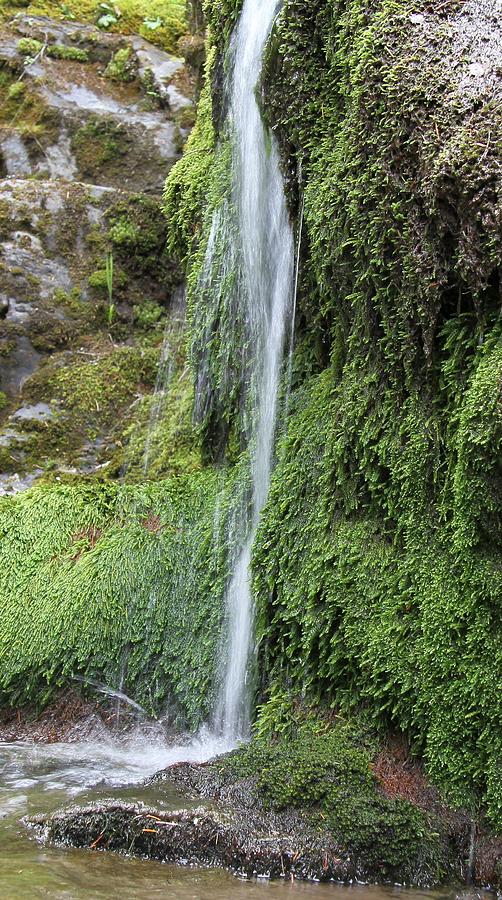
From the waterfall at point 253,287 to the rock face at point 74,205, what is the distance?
2.12 metres

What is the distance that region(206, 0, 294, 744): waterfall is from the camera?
4.89 m

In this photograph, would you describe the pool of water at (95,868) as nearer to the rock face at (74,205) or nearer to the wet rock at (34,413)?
the rock face at (74,205)

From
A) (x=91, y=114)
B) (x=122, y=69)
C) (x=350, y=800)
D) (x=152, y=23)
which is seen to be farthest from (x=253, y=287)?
(x=152, y=23)

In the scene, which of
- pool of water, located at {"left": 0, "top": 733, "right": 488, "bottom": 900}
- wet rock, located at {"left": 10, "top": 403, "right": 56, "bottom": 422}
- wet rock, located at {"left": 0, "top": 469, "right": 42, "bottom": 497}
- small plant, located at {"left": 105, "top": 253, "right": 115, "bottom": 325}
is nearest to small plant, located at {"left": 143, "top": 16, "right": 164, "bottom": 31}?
small plant, located at {"left": 105, "top": 253, "right": 115, "bottom": 325}

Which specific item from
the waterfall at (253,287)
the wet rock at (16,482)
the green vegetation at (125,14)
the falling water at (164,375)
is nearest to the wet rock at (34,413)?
the wet rock at (16,482)

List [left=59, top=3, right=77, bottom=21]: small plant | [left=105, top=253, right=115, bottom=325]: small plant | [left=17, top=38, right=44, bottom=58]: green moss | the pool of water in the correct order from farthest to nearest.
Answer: [left=59, top=3, right=77, bottom=21]: small plant, [left=17, top=38, right=44, bottom=58]: green moss, [left=105, top=253, right=115, bottom=325]: small plant, the pool of water

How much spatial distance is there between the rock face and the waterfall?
212 cm

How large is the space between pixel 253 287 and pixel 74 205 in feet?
11.8

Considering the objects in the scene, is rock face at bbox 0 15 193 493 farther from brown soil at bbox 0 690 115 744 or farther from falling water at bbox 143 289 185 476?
brown soil at bbox 0 690 115 744

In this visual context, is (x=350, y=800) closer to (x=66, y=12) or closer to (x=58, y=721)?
(x=58, y=721)

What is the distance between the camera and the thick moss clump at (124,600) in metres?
5.20

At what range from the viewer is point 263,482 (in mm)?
5070

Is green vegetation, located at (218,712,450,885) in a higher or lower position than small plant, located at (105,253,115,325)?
lower

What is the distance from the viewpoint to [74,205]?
333 inches
